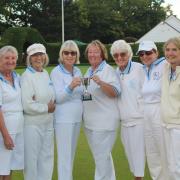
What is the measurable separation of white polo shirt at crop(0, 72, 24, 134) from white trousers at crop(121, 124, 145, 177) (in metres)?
1.58

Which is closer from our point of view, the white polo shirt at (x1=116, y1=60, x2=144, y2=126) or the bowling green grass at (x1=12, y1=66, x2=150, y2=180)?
the white polo shirt at (x1=116, y1=60, x2=144, y2=126)

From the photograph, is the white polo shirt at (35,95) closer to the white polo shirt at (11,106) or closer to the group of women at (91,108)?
the group of women at (91,108)

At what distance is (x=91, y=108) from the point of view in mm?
6309

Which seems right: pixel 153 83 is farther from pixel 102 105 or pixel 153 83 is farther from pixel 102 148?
pixel 102 148

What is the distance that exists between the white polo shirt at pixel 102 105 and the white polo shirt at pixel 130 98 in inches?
4.4

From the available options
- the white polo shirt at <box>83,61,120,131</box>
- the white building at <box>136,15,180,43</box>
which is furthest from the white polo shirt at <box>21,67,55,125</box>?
the white building at <box>136,15,180,43</box>

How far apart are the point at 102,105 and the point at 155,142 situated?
3.11 feet

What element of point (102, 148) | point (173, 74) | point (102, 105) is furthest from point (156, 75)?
point (102, 148)

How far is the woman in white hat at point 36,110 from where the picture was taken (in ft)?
19.7

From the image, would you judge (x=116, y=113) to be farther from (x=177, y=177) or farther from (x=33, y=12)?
(x=33, y=12)

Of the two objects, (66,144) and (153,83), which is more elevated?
(153,83)

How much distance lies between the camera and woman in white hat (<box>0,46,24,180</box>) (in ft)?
18.7

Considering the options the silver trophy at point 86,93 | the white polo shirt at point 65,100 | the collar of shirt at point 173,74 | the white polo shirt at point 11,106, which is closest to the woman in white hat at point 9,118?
the white polo shirt at point 11,106

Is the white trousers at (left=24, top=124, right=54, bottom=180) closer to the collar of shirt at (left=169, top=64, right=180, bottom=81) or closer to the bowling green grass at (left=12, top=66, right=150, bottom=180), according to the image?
the bowling green grass at (left=12, top=66, right=150, bottom=180)
